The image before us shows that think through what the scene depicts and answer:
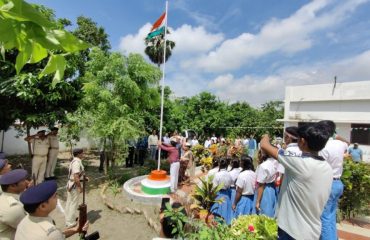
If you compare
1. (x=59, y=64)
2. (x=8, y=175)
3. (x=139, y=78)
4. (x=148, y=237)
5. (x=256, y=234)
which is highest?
(x=139, y=78)

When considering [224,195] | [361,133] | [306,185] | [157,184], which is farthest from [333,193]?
[361,133]

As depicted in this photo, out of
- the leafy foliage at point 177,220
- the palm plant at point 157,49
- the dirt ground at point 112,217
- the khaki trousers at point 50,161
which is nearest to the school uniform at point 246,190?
the dirt ground at point 112,217

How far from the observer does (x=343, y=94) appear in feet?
64.7

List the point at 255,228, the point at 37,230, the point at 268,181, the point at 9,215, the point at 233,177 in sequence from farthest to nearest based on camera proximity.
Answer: the point at 233,177
the point at 268,181
the point at 255,228
the point at 9,215
the point at 37,230

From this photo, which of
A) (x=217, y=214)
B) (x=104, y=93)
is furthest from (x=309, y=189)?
(x=104, y=93)

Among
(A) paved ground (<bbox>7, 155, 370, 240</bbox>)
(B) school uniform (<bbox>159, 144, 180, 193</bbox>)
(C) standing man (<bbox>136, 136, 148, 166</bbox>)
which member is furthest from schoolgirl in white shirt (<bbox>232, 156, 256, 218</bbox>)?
(C) standing man (<bbox>136, 136, 148, 166</bbox>)

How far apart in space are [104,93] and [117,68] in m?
1.08

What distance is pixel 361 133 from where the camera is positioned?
1845 centimetres

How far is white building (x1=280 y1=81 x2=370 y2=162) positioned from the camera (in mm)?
18453

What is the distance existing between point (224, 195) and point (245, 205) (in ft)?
1.81

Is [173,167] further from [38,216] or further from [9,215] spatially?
[38,216]

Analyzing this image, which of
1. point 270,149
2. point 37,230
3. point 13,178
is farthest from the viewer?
point 13,178

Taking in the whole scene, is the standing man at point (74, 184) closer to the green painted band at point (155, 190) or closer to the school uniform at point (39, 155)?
the green painted band at point (155, 190)

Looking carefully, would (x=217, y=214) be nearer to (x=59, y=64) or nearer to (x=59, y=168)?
(x=59, y=64)
